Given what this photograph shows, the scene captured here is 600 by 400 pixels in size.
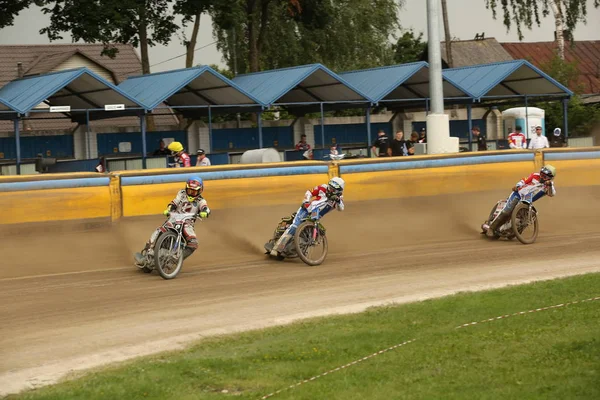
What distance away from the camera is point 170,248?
15633 mm

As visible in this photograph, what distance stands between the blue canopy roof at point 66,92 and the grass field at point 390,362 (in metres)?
20.8

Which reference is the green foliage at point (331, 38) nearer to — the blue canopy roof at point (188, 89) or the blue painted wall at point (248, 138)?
the blue painted wall at point (248, 138)

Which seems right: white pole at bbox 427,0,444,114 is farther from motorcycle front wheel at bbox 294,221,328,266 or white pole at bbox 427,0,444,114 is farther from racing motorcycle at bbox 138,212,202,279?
racing motorcycle at bbox 138,212,202,279

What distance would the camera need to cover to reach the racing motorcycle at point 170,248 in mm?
15430

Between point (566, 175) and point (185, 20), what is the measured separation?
24697 millimetres

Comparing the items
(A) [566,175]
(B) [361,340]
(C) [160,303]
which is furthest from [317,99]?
(B) [361,340]

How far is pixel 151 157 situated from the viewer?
104ft

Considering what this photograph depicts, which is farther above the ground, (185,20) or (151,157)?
(185,20)

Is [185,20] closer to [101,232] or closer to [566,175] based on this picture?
[566,175]

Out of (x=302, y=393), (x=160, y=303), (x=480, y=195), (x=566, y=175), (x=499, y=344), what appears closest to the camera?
(x=302, y=393)

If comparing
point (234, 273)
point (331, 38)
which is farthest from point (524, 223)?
point (331, 38)

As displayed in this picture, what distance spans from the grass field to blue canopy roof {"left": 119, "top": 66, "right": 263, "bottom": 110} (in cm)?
2247

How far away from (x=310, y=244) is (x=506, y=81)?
26268 mm

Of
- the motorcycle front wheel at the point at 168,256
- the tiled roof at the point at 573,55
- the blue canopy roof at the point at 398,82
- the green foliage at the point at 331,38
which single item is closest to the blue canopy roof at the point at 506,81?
the blue canopy roof at the point at 398,82
